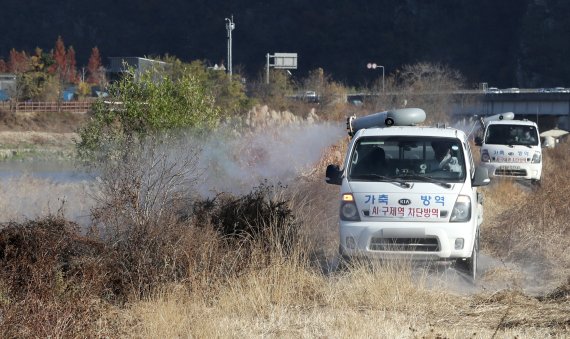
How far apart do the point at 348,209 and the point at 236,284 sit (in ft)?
7.60

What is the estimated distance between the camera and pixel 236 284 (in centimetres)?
1029

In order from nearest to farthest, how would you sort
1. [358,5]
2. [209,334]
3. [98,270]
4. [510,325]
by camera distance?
[209,334] → [510,325] → [98,270] → [358,5]

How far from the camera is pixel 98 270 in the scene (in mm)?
10289

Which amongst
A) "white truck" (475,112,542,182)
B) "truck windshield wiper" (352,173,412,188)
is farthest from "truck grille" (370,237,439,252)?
"white truck" (475,112,542,182)

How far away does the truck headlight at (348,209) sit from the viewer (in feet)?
39.5

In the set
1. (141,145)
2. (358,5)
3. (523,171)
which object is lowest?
(523,171)

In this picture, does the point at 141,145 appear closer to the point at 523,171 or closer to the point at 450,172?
the point at 450,172

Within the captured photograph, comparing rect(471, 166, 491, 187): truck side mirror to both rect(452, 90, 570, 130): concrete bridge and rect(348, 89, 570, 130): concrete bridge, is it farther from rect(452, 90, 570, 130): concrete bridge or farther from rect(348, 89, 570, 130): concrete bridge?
rect(452, 90, 570, 130): concrete bridge

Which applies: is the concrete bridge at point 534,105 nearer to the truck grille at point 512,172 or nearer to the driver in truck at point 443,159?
the truck grille at point 512,172

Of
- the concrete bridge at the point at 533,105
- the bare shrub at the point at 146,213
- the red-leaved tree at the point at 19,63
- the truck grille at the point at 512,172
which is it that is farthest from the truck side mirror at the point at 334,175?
the red-leaved tree at the point at 19,63

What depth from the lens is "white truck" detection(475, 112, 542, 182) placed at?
87.4 feet

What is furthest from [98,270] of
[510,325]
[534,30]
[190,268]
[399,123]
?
[534,30]

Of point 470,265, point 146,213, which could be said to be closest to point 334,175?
point 470,265

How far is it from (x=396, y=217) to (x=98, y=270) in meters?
3.67
